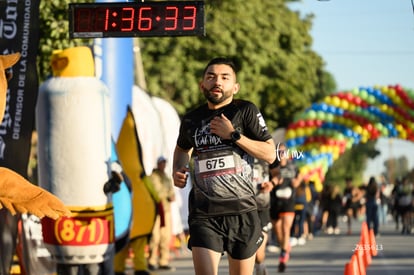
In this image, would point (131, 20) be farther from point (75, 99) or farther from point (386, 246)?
point (386, 246)

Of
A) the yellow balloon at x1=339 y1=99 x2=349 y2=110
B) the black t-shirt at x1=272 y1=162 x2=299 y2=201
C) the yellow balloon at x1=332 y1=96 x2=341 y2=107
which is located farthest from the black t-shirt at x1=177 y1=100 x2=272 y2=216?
the yellow balloon at x1=332 y1=96 x2=341 y2=107

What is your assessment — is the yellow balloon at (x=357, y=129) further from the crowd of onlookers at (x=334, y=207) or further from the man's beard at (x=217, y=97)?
the man's beard at (x=217, y=97)

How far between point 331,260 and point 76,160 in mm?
9974

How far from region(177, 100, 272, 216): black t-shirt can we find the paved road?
30.7 feet

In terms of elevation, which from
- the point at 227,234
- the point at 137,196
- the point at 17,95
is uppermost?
the point at 17,95

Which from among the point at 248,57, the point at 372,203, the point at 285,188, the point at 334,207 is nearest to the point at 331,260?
the point at 285,188

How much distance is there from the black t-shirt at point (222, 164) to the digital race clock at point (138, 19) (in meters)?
2.22

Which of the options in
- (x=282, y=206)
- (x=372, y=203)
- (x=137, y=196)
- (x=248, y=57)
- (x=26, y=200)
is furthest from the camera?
(x=248, y=57)

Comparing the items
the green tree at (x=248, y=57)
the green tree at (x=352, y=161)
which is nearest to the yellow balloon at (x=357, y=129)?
the green tree at (x=248, y=57)

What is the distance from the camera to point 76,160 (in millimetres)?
12859

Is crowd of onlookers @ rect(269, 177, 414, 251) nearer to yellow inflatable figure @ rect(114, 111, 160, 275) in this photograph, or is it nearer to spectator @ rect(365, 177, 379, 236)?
spectator @ rect(365, 177, 379, 236)

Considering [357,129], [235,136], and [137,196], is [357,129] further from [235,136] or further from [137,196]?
[235,136]

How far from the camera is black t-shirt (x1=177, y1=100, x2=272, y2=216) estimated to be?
9211 millimetres

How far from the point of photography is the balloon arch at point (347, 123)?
32219mm
